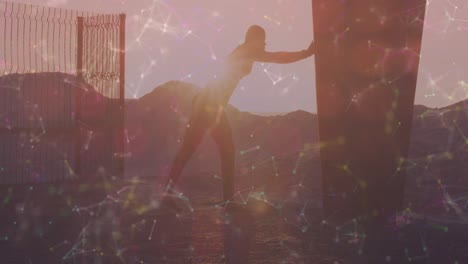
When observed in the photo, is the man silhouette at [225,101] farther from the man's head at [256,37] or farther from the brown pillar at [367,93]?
the brown pillar at [367,93]

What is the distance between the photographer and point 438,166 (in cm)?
737

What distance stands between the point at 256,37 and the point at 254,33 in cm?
5

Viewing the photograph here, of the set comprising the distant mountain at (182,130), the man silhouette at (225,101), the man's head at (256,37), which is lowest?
the distant mountain at (182,130)

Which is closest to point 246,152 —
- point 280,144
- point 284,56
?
point 280,144

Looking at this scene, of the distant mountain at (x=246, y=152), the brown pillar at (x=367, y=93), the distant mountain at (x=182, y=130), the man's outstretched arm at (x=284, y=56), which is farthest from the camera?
the distant mountain at (x=182, y=130)

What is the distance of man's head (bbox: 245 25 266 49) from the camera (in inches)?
208

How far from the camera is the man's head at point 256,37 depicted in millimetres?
5277

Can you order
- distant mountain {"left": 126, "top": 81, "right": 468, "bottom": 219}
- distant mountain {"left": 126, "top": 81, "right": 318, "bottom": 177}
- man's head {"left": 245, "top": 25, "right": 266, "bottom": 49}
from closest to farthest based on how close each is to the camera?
1. man's head {"left": 245, "top": 25, "right": 266, "bottom": 49}
2. distant mountain {"left": 126, "top": 81, "right": 468, "bottom": 219}
3. distant mountain {"left": 126, "top": 81, "right": 318, "bottom": 177}

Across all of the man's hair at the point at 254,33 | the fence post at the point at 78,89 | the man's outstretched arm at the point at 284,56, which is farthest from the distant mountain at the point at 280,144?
the man's hair at the point at 254,33

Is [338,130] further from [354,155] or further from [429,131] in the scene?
[429,131]

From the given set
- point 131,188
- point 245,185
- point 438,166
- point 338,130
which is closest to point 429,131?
point 438,166

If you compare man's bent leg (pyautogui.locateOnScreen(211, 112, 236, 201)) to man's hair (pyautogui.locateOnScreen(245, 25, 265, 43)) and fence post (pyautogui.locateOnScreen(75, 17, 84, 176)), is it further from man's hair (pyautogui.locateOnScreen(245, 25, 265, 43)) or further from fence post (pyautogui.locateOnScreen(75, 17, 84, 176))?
fence post (pyautogui.locateOnScreen(75, 17, 84, 176))

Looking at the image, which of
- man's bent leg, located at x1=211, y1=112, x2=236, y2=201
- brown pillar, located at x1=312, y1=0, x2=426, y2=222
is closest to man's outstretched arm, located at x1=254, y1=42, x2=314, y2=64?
brown pillar, located at x1=312, y1=0, x2=426, y2=222

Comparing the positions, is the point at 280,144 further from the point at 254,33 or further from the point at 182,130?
the point at 254,33
